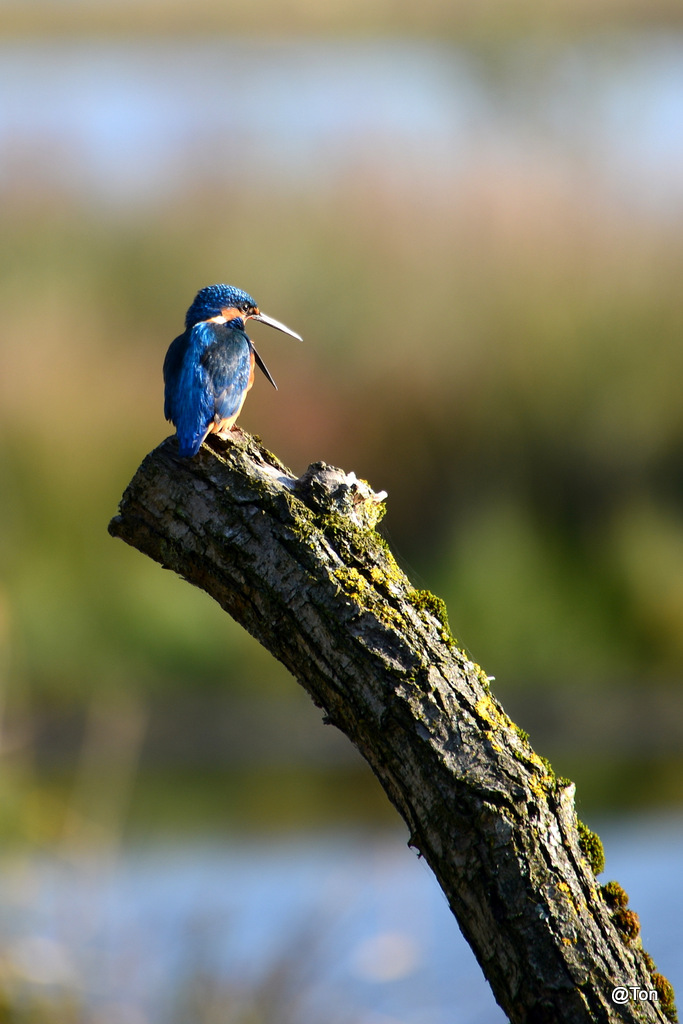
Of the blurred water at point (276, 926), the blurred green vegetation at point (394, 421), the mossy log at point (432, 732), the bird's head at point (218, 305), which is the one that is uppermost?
the blurred green vegetation at point (394, 421)

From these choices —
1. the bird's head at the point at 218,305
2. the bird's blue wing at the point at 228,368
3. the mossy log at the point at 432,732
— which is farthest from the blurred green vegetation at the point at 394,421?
the mossy log at the point at 432,732

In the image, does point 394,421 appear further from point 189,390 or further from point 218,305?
point 189,390

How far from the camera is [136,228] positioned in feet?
25.4

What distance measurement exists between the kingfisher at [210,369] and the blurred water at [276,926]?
5.93 feet

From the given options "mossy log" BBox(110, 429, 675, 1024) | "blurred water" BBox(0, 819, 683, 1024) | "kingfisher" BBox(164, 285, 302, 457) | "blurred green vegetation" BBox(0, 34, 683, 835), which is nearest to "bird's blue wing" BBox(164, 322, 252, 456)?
"kingfisher" BBox(164, 285, 302, 457)

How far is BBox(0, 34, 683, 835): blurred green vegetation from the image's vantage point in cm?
630

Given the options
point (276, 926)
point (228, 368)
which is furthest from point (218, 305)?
point (276, 926)

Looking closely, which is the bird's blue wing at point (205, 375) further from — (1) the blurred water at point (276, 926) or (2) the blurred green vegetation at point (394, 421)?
(2) the blurred green vegetation at point (394, 421)

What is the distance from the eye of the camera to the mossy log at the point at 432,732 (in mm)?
1266

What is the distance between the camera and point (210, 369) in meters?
1.99

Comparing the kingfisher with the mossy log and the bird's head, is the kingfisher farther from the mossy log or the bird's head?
the mossy log

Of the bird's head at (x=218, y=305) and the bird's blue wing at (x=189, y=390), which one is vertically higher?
the bird's head at (x=218, y=305)

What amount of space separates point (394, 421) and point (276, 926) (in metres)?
3.44

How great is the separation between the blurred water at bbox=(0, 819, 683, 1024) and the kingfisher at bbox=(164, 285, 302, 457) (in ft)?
5.93
